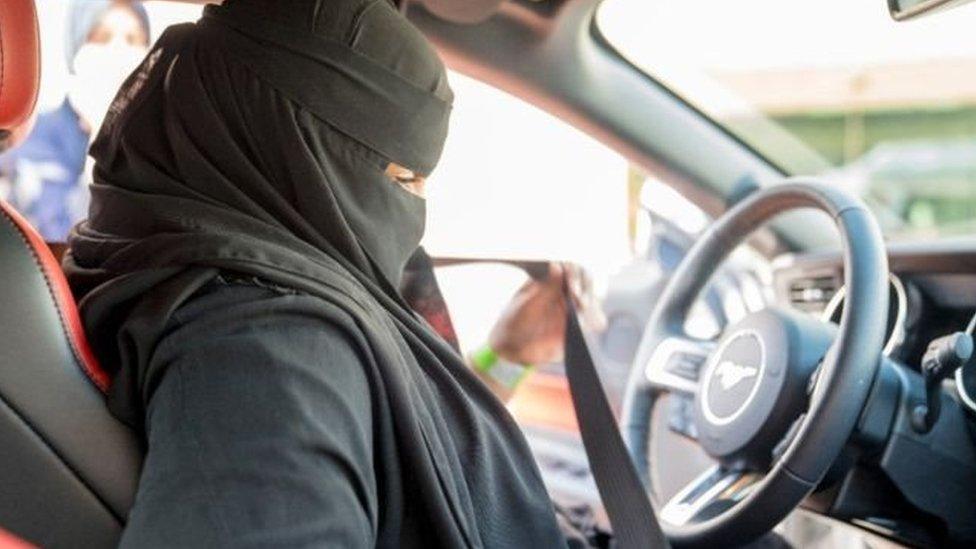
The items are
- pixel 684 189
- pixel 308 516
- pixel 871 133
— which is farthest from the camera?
pixel 871 133

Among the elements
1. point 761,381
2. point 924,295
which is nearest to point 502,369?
point 761,381

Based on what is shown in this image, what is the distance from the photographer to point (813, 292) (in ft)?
5.97

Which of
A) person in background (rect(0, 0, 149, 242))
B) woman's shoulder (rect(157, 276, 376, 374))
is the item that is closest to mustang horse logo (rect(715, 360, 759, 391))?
woman's shoulder (rect(157, 276, 376, 374))

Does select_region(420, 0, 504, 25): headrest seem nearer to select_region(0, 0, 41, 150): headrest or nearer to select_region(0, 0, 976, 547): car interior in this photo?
select_region(0, 0, 976, 547): car interior

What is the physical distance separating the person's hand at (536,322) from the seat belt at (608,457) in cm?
19

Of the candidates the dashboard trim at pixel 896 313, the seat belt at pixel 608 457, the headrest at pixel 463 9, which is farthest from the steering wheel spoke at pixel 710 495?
the headrest at pixel 463 9

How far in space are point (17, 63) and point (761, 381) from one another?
93cm

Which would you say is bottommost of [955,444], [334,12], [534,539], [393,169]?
[534,539]

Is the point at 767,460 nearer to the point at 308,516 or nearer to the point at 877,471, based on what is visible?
the point at 877,471

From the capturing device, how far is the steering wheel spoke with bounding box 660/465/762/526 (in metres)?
1.49

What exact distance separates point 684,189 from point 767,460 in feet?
2.08

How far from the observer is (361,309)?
1.05 metres

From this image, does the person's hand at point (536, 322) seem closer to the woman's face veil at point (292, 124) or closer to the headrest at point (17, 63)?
the woman's face veil at point (292, 124)

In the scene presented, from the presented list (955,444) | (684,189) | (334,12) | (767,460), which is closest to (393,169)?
(334,12)
